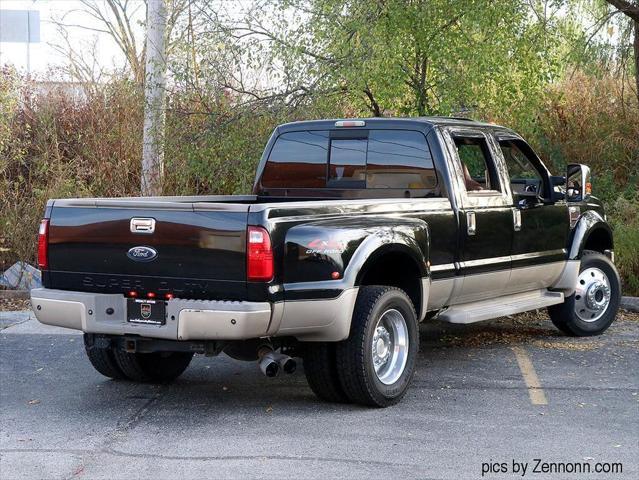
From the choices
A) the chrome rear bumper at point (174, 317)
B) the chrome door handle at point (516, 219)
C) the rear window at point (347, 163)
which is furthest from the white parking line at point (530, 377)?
the chrome rear bumper at point (174, 317)

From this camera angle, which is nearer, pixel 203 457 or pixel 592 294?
pixel 203 457

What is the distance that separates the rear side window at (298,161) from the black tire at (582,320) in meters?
2.82

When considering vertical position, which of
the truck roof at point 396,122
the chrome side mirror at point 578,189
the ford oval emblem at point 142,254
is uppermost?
the truck roof at point 396,122

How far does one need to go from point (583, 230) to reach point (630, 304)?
2261 millimetres

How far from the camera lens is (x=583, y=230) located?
9422mm

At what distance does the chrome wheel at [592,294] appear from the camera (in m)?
9.60

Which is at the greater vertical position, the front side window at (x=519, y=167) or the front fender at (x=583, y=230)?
the front side window at (x=519, y=167)

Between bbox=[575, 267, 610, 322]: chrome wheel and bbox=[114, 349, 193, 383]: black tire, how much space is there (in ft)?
12.8

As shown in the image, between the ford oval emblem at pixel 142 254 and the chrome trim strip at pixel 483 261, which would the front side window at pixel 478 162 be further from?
the ford oval emblem at pixel 142 254

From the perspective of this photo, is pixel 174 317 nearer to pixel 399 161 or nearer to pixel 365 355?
pixel 365 355

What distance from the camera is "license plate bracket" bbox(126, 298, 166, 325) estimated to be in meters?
6.30

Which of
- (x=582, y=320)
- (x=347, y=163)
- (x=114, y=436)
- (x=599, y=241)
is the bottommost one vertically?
(x=114, y=436)

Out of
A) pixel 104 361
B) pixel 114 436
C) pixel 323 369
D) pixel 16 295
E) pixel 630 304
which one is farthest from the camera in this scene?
pixel 16 295

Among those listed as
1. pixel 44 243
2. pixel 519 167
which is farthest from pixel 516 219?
pixel 44 243
